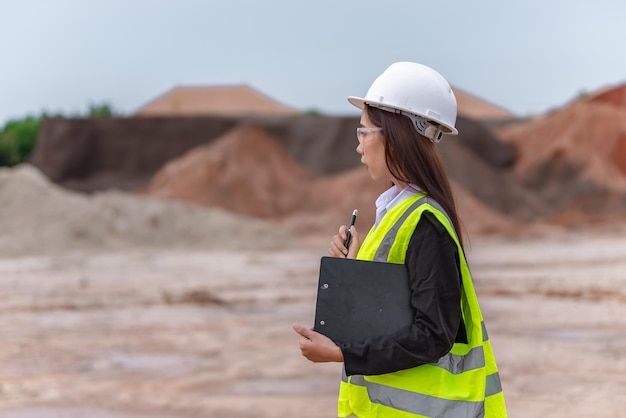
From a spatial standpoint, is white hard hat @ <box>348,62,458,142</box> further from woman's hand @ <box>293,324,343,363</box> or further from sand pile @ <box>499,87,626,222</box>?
sand pile @ <box>499,87,626,222</box>

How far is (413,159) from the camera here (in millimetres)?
2027

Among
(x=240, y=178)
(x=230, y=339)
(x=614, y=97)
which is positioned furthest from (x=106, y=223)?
(x=614, y=97)

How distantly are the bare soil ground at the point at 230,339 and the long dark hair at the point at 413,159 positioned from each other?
175 inches

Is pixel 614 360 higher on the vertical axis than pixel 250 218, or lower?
lower

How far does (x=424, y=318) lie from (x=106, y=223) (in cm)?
2418

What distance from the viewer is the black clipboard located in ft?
6.32

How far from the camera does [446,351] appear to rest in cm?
194

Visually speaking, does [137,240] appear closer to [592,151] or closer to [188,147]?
[188,147]

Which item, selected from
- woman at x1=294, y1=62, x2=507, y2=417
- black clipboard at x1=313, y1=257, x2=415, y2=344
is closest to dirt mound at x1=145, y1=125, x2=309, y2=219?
woman at x1=294, y1=62, x2=507, y2=417

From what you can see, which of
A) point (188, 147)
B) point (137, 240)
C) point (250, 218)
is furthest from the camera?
point (188, 147)

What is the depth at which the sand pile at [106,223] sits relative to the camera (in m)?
24.0

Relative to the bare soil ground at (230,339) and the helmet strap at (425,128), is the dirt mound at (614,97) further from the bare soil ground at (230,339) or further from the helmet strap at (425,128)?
the helmet strap at (425,128)

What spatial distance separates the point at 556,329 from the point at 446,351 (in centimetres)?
851

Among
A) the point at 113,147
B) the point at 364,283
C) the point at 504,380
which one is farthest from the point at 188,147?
the point at 364,283
